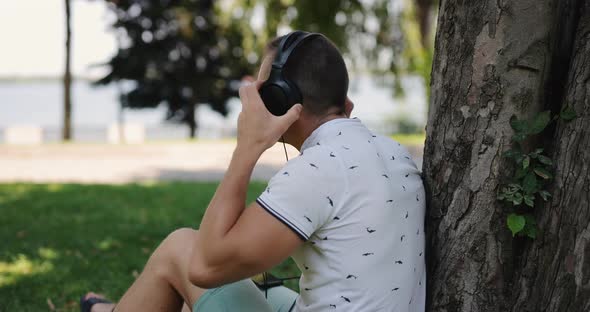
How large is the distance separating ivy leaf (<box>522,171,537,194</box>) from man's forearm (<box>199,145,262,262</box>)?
841 millimetres

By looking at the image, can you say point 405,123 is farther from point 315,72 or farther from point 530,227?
point 315,72

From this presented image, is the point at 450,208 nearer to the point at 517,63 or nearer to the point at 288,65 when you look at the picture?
the point at 517,63

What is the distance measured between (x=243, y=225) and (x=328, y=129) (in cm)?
40

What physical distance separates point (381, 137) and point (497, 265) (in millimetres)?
573

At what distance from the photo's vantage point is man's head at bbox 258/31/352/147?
198 centimetres

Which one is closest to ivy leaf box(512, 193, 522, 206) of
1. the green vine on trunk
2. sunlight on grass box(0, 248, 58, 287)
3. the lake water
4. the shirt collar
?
the green vine on trunk

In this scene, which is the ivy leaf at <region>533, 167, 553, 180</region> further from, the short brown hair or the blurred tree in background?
the blurred tree in background

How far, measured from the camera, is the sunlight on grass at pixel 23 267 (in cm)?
436

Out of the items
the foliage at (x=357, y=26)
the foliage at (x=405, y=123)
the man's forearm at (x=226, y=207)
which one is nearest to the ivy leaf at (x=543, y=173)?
the man's forearm at (x=226, y=207)

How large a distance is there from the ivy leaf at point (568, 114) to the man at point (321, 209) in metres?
0.50

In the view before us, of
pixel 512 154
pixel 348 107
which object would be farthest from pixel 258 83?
pixel 512 154

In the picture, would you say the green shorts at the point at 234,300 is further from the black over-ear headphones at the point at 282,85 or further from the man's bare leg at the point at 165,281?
the black over-ear headphones at the point at 282,85

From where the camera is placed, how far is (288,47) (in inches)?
78.1

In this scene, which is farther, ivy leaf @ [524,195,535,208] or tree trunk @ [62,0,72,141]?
tree trunk @ [62,0,72,141]
